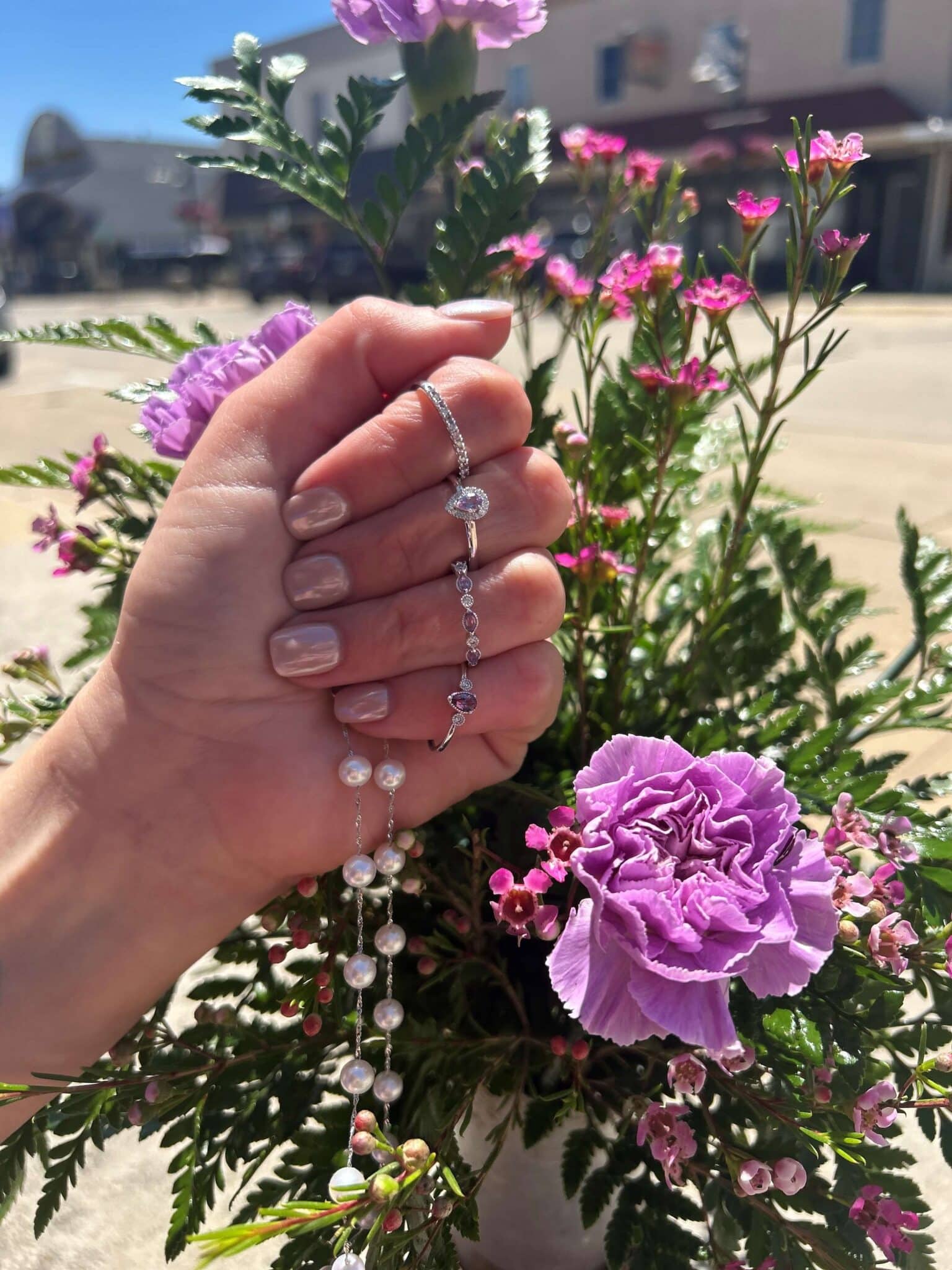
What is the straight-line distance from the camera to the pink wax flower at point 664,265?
753 millimetres

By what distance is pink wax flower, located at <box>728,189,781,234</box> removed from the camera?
74 cm

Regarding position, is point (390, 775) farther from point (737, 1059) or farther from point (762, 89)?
point (762, 89)

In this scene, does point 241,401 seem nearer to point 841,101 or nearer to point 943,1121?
point 943,1121

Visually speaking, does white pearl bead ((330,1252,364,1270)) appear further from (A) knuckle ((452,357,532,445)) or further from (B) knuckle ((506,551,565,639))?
(A) knuckle ((452,357,532,445))

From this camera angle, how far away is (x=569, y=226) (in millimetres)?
15250

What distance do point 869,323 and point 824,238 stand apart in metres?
11.4

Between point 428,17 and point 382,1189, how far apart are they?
86 centimetres

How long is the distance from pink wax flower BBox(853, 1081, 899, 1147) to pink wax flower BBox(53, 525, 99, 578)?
777mm

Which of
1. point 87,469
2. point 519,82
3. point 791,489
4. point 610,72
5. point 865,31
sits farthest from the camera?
point 519,82

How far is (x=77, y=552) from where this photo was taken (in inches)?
35.6

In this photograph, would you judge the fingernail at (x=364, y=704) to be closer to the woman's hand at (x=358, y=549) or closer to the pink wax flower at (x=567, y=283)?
the woman's hand at (x=358, y=549)

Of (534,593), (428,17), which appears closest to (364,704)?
(534,593)

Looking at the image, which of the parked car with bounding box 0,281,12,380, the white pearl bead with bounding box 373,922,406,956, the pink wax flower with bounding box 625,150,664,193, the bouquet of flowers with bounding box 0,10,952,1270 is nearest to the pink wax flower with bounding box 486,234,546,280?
the bouquet of flowers with bounding box 0,10,952,1270

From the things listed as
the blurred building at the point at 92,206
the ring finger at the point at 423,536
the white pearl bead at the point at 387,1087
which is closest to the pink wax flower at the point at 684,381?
the ring finger at the point at 423,536
